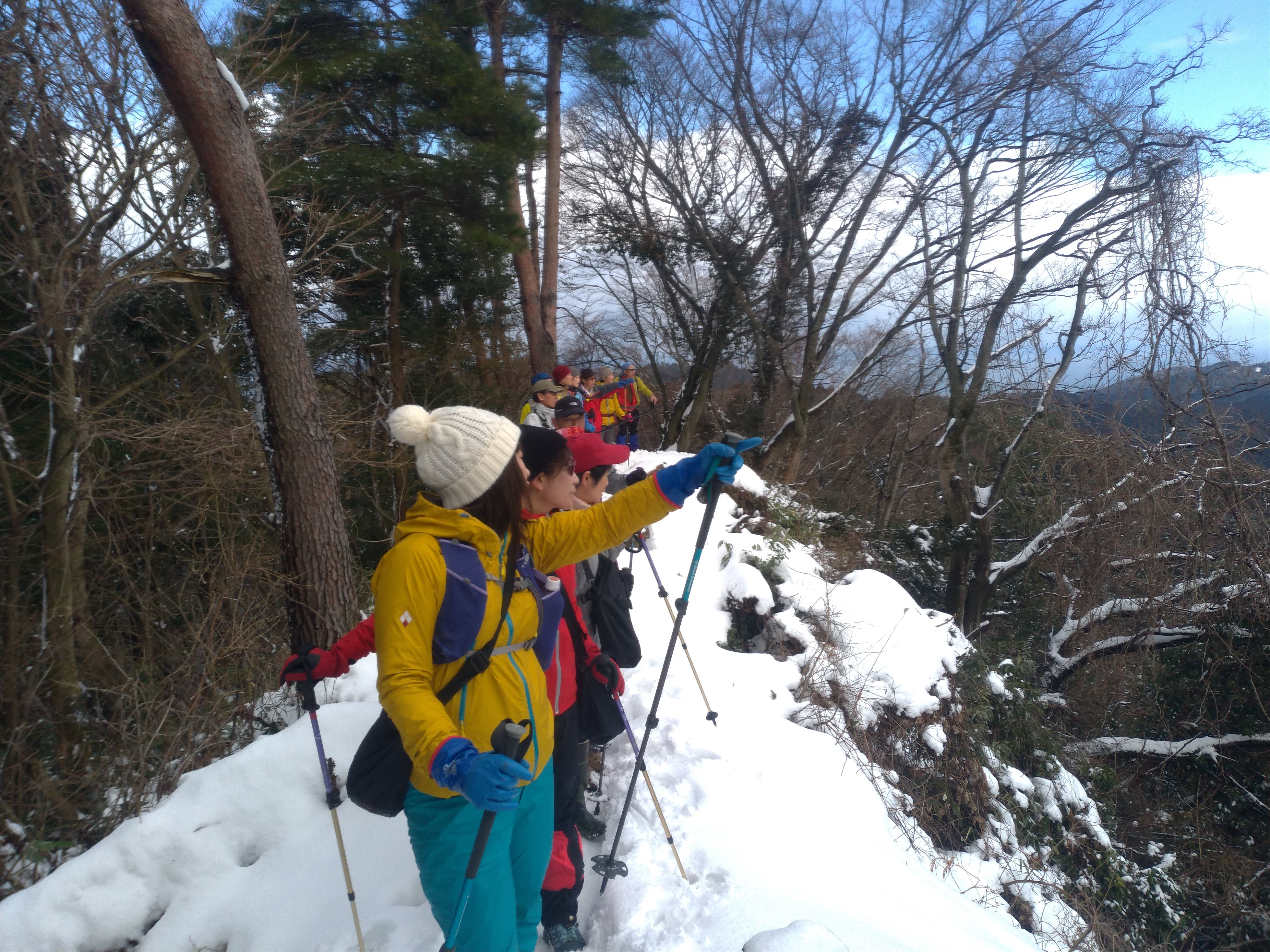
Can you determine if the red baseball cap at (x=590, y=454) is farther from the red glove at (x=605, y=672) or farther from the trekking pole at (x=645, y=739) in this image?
the red glove at (x=605, y=672)

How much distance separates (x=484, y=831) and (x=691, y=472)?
3.42 ft

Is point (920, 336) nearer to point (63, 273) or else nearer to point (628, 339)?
point (628, 339)

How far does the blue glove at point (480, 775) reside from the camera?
53.4 inches

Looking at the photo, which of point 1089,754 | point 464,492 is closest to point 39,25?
point 464,492

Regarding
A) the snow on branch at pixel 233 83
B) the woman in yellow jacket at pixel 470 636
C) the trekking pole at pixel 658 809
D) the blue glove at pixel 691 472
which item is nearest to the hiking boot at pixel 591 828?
the trekking pole at pixel 658 809

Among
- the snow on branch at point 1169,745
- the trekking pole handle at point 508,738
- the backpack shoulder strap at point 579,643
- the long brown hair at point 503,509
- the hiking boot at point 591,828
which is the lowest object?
the snow on branch at point 1169,745

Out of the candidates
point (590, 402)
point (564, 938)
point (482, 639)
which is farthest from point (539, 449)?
point (590, 402)

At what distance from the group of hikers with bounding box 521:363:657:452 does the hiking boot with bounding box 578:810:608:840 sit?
2676 mm

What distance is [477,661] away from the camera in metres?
1.63

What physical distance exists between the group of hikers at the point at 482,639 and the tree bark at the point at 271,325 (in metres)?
1.98

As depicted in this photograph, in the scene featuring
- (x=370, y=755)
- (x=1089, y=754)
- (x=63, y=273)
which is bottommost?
(x=1089, y=754)

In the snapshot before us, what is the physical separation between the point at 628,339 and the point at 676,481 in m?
20.8

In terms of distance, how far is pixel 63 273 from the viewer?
4.95 meters

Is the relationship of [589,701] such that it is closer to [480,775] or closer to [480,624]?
[480,624]
